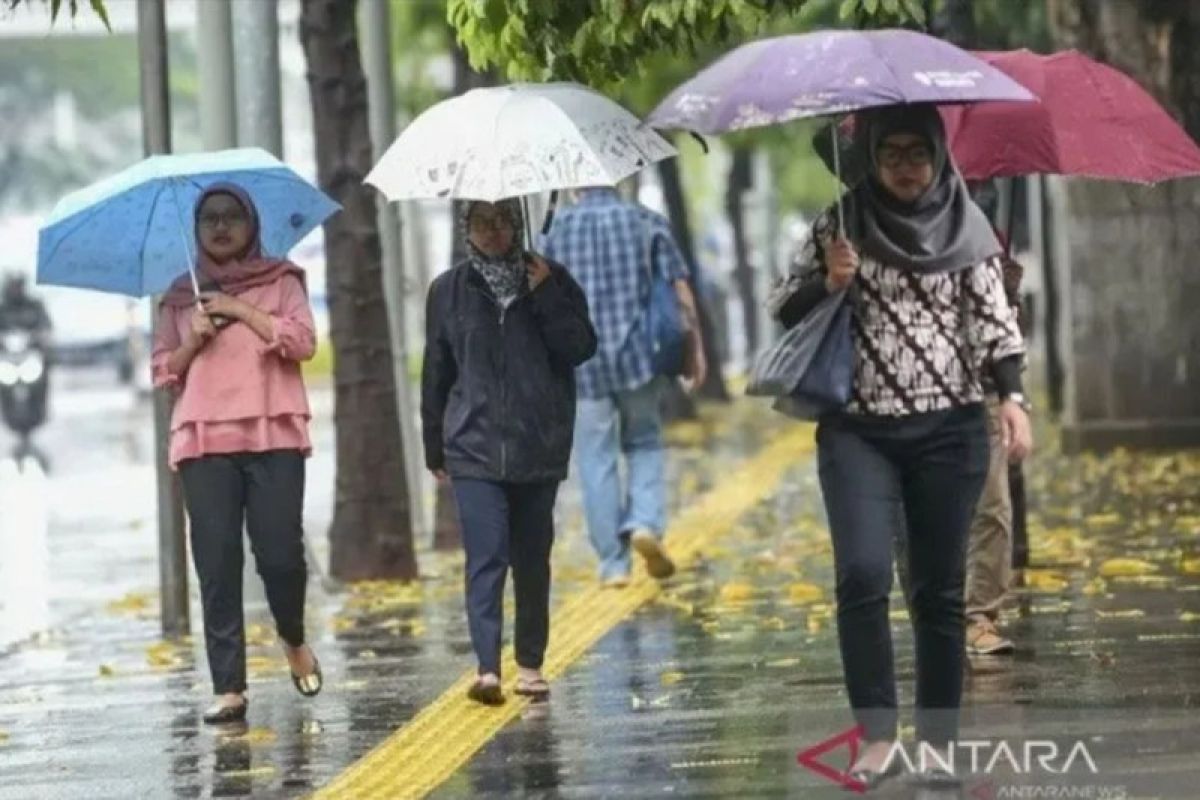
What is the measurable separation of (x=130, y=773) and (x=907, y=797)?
2689mm

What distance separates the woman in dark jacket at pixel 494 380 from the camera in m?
11.6

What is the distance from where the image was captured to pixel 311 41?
56.2ft

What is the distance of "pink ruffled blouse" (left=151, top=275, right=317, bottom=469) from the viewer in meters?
11.5

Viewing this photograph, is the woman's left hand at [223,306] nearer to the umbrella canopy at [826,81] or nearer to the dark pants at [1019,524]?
the umbrella canopy at [826,81]

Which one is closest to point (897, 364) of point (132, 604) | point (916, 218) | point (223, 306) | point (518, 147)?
point (916, 218)

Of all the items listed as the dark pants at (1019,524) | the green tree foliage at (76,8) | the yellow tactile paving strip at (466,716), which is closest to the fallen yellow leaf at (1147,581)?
the dark pants at (1019,524)

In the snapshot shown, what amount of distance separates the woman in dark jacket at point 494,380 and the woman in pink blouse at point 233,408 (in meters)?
0.46

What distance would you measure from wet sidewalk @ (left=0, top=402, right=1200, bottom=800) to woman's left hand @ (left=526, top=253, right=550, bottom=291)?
4.54 ft

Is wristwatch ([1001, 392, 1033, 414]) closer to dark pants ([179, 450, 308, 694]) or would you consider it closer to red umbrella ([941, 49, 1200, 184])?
red umbrella ([941, 49, 1200, 184])

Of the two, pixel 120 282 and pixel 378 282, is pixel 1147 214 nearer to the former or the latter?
pixel 378 282

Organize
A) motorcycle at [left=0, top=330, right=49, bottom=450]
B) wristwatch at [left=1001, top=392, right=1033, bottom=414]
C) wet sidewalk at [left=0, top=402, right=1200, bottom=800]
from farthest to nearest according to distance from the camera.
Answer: motorcycle at [left=0, top=330, right=49, bottom=450]
wet sidewalk at [left=0, top=402, right=1200, bottom=800]
wristwatch at [left=1001, top=392, right=1033, bottom=414]

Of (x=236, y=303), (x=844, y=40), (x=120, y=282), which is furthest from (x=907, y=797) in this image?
(x=120, y=282)

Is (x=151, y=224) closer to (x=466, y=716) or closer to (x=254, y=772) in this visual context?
(x=466, y=716)

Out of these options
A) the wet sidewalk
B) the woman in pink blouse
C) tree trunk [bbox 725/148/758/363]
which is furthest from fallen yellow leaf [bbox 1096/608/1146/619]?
tree trunk [bbox 725/148/758/363]
